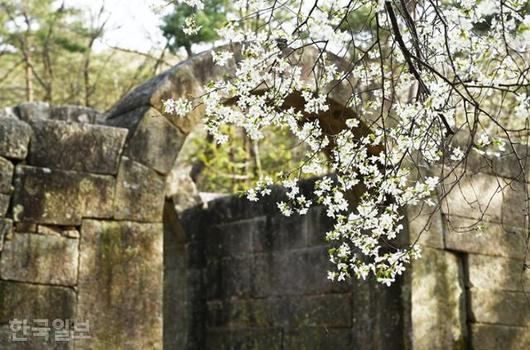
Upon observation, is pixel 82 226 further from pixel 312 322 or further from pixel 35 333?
pixel 312 322

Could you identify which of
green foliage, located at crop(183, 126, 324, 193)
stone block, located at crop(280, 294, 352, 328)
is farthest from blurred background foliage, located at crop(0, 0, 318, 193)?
stone block, located at crop(280, 294, 352, 328)

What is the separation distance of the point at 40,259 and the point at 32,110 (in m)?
1.44

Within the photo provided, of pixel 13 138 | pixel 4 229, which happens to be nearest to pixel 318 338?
pixel 4 229

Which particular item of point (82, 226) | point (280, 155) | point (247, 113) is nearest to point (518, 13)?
point (247, 113)

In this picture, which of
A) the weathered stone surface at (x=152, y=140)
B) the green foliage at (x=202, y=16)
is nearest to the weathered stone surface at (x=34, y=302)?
the weathered stone surface at (x=152, y=140)

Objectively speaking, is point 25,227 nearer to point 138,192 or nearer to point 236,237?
point 138,192

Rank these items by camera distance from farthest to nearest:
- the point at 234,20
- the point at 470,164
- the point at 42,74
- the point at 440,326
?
the point at 42,74 < the point at 470,164 < the point at 440,326 < the point at 234,20

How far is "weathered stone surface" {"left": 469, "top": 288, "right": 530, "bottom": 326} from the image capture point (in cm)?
631

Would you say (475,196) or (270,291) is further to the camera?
(270,291)

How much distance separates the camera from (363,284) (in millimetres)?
6383

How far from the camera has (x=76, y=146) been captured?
504 cm

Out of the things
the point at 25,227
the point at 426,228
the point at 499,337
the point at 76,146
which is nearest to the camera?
the point at 25,227

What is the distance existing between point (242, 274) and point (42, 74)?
956cm

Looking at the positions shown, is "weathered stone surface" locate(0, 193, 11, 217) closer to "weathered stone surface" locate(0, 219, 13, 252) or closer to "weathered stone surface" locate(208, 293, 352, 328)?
"weathered stone surface" locate(0, 219, 13, 252)
